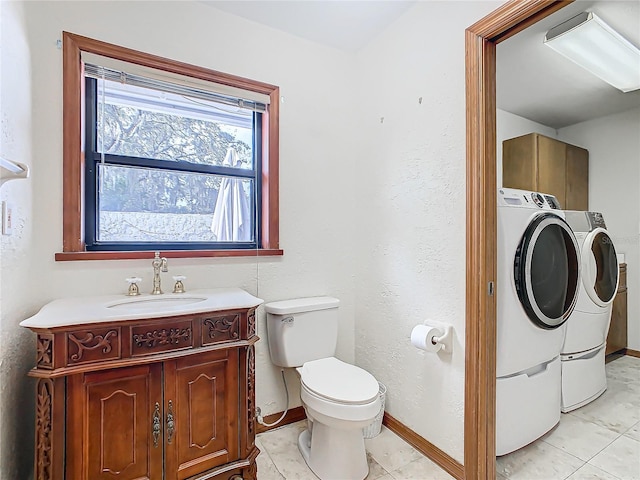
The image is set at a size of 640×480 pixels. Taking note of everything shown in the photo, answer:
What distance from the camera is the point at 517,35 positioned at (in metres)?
1.99

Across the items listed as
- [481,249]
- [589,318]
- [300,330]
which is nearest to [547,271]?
[481,249]

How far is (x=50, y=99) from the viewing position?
57.6 inches

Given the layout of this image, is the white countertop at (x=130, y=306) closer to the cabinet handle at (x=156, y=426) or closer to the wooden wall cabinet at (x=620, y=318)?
the cabinet handle at (x=156, y=426)

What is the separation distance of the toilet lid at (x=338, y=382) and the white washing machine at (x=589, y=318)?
1.45m

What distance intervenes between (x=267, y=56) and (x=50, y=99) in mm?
1161

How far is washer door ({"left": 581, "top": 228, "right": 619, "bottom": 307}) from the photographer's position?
2.21 metres

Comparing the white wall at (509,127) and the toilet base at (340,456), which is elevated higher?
the white wall at (509,127)

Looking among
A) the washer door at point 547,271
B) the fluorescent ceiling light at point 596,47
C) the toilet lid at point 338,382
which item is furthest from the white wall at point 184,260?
the fluorescent ceiling light at point 596,47

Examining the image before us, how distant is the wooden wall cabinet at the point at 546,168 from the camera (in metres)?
2.96

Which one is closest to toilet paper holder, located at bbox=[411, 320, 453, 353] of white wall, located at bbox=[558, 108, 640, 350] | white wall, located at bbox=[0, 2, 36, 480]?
white wall, located at bbox=[0, 2, 36, 480]

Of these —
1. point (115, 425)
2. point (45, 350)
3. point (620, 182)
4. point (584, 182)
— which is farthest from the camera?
point (584, 182)

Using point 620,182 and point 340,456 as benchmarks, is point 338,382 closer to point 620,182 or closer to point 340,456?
point 340,456

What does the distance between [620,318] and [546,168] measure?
1646 millimetres

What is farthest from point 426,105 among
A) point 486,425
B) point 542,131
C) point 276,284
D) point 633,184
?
point 633,184
